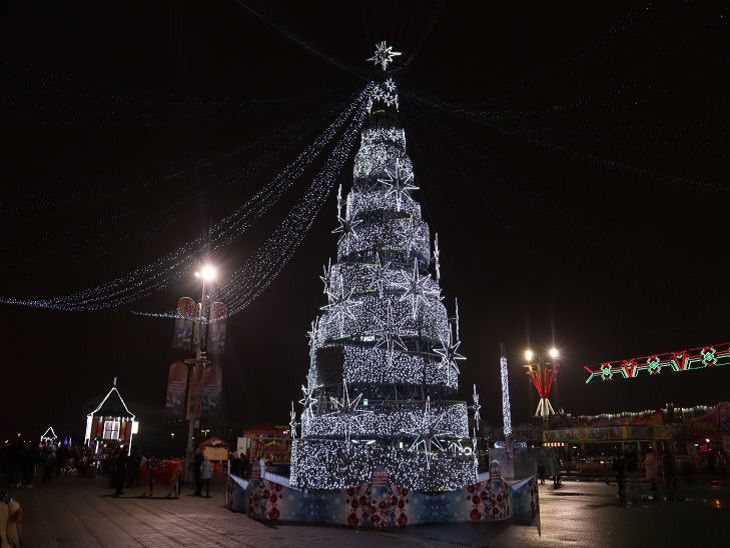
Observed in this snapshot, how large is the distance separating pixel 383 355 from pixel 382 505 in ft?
12.6

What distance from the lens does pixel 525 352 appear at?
3781 cm

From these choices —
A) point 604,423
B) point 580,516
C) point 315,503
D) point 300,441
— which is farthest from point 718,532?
point 604,423

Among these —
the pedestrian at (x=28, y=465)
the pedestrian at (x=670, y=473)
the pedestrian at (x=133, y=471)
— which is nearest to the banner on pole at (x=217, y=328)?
the pedestrian at (x=133, y=471)

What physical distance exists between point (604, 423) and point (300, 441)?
85.7 feet

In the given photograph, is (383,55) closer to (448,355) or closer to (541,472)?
(448,355)

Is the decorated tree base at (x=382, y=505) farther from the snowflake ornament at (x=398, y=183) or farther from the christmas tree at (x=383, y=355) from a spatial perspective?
the snowflake ornament at (x=398, y=183)

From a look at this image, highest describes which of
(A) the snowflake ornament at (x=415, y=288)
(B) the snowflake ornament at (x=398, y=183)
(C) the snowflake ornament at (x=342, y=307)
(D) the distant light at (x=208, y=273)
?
(B) the snowflake ornament at (x=398, y=183)

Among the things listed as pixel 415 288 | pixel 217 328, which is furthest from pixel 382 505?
pixel 217 328

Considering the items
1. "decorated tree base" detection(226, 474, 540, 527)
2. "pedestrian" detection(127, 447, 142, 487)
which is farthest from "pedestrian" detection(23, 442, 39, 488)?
"decorated tree base" detection(226, 474, 540, 527)

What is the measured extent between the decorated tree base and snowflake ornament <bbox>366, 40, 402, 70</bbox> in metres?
11.7

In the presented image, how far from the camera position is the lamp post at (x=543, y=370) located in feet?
123

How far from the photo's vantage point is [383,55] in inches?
667

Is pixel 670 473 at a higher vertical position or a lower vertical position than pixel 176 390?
lower

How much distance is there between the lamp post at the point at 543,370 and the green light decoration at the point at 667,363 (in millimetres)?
4881
